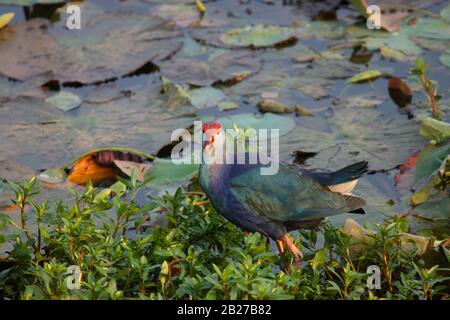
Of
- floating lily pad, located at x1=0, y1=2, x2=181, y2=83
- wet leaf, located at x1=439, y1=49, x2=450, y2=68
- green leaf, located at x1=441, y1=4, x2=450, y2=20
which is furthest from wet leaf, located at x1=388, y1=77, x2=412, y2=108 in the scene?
floating lily pad, located at x1=0, y1=2, x2=181, y2=83

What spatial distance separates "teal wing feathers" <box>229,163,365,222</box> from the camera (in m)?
3.51

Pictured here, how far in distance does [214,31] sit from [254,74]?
0.63 metres

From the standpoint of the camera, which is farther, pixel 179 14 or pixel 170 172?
pixel 179 14

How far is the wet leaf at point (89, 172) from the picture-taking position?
4498 mm

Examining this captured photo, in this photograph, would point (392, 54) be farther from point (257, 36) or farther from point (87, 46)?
point (87, 46)

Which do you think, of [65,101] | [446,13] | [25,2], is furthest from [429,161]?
[25,2]

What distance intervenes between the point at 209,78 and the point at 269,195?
1990 mm

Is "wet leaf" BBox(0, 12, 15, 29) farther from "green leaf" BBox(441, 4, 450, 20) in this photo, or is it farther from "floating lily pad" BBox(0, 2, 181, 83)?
"green leaf" BBox(441, 4, 450, 20)

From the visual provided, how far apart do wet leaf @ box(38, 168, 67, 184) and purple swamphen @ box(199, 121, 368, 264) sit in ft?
3.85

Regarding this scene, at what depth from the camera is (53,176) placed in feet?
14.8

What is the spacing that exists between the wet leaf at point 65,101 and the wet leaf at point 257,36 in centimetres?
107

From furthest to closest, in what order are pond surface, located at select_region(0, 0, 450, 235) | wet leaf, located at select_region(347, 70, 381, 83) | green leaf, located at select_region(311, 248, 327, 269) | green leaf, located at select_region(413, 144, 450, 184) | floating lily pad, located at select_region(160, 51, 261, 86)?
floating lily pad, located at select_region(160, 51, 261, 86) < wet leaf, located at select_region(347, 70, 381, 83) < pond surface, located at select_region(0, 0, 450, 235) < green leaf, located at select_region(413, 144, 450, 184) < green leaf, located at select_region(311, 248, 327, 269)

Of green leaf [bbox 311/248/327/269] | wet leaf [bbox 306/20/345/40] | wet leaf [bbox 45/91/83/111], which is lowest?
wet leaf [bbox 45/91/83/111]
